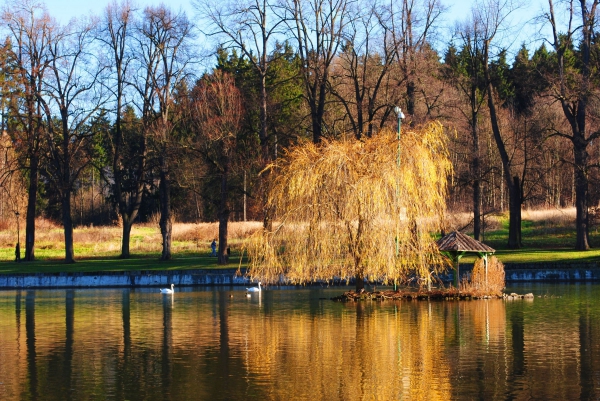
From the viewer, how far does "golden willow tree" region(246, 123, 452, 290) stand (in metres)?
29.0

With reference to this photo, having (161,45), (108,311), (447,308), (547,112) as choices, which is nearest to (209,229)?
(161,45)

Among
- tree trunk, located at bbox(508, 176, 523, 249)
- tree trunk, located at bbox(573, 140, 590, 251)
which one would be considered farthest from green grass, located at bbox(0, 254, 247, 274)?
tree trunk, located at bbox(573, 140, 590, 251)

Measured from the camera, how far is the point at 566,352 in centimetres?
1859

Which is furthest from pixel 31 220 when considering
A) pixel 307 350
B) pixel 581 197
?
pixel 307 350

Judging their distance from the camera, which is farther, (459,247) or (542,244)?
(542,244)

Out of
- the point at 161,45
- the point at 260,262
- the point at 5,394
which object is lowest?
the point at 5,394

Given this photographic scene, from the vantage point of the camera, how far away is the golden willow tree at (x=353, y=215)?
28953 millimetres

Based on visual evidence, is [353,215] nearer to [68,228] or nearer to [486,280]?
[486,280]

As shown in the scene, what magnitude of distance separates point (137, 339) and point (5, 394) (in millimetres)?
7442

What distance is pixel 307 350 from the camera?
19875 millimetres

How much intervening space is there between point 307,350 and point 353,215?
9726 millimetres

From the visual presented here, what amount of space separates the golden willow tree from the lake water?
5.04 ft

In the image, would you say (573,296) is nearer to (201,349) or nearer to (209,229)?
(201,349)

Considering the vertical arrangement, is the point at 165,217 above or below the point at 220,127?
below
